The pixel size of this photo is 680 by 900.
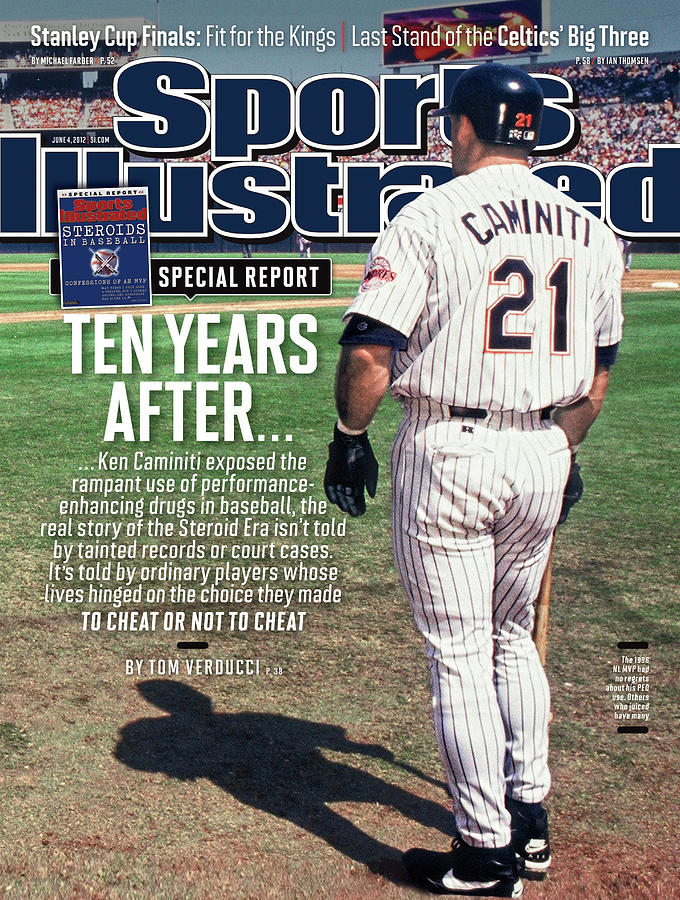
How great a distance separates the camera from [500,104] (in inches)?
99.4

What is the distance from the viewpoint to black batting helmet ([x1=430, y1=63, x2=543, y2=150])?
8.33 feet

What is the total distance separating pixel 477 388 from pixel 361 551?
2900mm

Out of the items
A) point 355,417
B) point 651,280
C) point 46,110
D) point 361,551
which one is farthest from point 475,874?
point 46,110

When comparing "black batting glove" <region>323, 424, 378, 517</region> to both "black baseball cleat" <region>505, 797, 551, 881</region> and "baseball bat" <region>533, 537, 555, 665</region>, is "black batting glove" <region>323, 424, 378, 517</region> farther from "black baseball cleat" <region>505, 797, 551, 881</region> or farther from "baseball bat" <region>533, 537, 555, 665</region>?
"black baseball cleat" <region>505, 797, 551, 881</region>

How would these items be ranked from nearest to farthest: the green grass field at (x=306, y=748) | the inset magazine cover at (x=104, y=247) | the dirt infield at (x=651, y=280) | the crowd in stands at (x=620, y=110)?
the green grass field at (x=306, y=748), the inset magazine cover at (x=104, y=247), the dirt infield at (x=651, y=280), the crowd in stands at (x=620, y=110)

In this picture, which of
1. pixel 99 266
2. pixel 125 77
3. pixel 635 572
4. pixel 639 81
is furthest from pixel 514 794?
pixel 639 81

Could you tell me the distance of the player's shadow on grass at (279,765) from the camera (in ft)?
9.76

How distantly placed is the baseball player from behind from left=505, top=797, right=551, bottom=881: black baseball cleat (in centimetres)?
3

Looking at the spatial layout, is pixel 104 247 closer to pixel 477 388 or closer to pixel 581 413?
pixel 581 413

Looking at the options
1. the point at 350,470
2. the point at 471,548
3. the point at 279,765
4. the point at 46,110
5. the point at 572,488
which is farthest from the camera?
the point at 46,110

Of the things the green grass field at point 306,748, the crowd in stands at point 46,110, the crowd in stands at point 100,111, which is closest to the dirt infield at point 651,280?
the green grass field at point 306,748

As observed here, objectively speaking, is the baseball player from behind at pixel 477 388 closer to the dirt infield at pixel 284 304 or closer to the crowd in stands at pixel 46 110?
the dirt infield at pixel 284 304

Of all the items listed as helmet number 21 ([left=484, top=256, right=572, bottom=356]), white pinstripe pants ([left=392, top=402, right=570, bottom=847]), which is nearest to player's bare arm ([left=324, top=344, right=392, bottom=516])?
white pinstripe pants ([left=392, top=402, right=570, bottom=847])

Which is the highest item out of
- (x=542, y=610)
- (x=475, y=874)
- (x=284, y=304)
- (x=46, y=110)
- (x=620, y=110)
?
(x=46, y=110)
